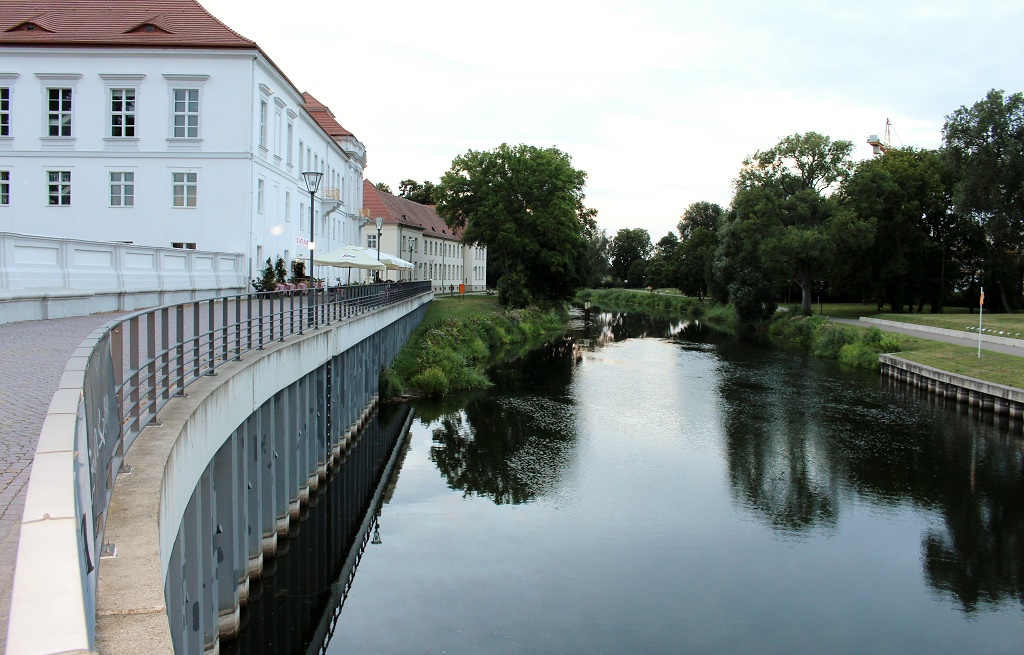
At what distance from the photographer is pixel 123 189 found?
32.7 metres

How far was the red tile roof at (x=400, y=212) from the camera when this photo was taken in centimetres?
7262

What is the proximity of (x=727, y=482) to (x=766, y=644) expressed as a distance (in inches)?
314

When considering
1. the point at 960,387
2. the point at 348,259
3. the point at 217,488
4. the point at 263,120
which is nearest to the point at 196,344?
the point at 217,488

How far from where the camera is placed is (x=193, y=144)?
3259cm

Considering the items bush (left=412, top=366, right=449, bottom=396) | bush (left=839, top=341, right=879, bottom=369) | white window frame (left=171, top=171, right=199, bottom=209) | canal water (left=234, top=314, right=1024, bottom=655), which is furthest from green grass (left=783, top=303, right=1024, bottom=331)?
white window frame (left=171, top=171, right=199, bottom=209)

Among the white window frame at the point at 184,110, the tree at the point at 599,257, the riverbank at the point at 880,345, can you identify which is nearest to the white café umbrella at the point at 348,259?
the white window frame at the point at 184,110

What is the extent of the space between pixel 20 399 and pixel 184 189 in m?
27.2

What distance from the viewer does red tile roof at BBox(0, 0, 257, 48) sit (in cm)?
3172

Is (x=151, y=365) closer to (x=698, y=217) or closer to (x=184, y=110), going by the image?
(x=184, y=110)

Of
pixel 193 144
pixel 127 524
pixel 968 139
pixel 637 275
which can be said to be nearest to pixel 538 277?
pixel 968 139

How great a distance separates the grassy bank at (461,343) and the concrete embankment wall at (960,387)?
17101 mm

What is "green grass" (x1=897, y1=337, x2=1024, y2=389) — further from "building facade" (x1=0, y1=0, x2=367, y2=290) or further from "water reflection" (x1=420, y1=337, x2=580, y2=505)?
"building facade" (x1=0, y1=0, x2=367, y2=290)

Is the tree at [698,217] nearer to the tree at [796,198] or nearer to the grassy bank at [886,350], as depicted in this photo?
the tree at [796,198]

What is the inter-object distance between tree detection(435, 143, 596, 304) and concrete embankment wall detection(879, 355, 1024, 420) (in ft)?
85.4
